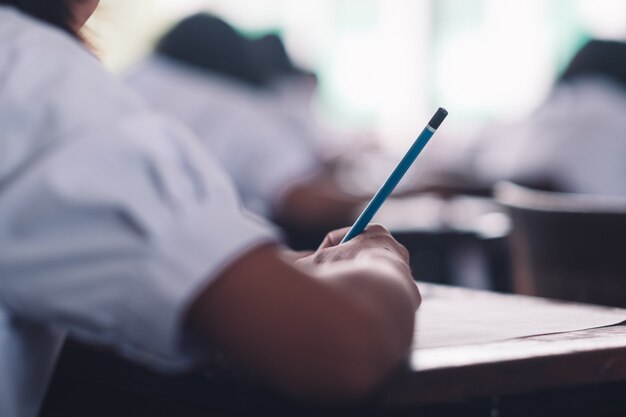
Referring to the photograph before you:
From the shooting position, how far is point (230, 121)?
280cm

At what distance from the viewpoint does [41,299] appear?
1.72 feet

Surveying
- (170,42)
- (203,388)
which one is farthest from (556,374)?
(170,42)

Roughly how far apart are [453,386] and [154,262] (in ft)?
0.76

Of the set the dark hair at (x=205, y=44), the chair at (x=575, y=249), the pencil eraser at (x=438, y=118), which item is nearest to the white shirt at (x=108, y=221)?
the pencil eraser at (x=438, y=118)

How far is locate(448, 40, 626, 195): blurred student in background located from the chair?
6.33 feet

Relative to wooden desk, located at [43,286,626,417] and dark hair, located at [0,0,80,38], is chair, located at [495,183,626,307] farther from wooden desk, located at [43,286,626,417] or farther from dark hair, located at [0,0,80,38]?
dark hair, located at [0,0,80,38]

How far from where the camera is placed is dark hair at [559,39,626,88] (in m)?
3.27

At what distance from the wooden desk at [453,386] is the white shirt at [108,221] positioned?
0.06 metres

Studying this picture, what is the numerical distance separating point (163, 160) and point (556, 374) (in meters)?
0.34

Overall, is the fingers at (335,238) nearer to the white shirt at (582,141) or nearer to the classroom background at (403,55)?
the white shirt at (582,141)

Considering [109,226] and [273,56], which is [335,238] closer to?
[109,226]

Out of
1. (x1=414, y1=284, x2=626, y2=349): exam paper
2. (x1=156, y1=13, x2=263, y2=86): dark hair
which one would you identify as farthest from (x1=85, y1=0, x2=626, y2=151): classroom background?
(x1=414, y1=284, x2=626, y2=349): exam paper

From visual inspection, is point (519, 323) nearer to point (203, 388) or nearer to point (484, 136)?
point (203, 388)

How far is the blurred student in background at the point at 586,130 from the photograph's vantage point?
3279mm
